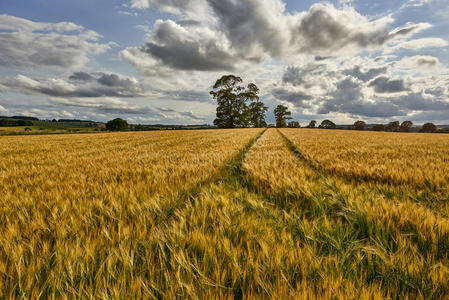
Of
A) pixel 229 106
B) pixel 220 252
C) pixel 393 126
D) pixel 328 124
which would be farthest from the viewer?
pixel 328 124

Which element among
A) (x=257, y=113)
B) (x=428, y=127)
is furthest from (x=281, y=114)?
(x=428, y=127)

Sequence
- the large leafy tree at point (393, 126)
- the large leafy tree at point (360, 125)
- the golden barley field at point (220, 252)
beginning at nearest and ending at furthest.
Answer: the golden barley field at point (220, 252) → the large leafy tree at point (393, 126) → the large leafy tree at point (360, 125)

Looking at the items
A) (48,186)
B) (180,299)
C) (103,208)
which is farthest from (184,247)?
(48,186)

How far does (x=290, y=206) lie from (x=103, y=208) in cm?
195

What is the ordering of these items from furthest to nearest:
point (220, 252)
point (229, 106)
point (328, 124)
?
point (328, 124), point (229, 106), point (220, 252)

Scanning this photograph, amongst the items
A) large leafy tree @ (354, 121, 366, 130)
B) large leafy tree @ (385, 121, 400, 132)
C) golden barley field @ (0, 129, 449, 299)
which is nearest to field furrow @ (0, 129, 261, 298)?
golden barley field @ (0, 129, 449, 299)

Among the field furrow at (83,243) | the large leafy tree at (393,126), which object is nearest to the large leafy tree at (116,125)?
the field furrow at (83,243)

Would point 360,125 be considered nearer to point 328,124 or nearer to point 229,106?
point 328,124

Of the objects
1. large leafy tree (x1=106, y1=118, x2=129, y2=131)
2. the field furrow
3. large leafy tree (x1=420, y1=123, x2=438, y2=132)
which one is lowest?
the field furrow

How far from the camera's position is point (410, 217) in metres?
1.62

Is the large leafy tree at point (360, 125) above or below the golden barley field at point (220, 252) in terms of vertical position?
above

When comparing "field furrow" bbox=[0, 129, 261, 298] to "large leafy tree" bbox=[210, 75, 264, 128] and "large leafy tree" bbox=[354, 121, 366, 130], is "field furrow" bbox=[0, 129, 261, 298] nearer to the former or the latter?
"large leafy tree" bbox=[210, 75, 264, 128]

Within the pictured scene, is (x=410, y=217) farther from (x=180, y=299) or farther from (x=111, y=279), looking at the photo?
(x=111, y=279)

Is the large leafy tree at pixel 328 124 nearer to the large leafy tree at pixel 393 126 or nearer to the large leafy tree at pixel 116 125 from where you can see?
the large leafy tree at pixel 393 126
